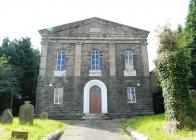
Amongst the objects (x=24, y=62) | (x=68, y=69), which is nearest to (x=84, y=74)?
(x=68, y=69)

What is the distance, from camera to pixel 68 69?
23125 millimetres

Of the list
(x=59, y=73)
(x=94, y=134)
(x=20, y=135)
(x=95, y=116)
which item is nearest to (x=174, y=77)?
(x=94, y=134)

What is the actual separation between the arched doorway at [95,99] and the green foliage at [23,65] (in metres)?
8.91

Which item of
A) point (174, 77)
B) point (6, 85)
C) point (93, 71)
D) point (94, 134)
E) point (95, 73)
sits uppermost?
point (93, 71)

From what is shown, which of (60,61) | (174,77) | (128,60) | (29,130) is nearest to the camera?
(29,130)

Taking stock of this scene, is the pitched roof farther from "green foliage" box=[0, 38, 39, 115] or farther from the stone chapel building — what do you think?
"green foliage" box=[0, 38, 39, 115]

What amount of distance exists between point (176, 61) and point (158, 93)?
45.2 ft

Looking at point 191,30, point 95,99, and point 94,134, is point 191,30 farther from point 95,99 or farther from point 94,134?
point 94,134

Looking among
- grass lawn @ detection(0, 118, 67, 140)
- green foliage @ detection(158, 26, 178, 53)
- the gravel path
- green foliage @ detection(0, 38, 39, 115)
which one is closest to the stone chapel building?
green foliage @ detection(0, 38, 39, 115)

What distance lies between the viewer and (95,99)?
2275cm

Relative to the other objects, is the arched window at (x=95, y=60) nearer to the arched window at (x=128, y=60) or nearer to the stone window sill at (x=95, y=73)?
the stone window sill at (x=95, y=73)

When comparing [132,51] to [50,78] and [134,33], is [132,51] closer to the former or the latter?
[134,33]

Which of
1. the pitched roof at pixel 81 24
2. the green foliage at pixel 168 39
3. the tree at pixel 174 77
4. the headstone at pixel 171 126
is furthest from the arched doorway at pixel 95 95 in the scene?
the headstone at pixel 171 126

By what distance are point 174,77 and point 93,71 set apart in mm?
12690
